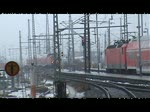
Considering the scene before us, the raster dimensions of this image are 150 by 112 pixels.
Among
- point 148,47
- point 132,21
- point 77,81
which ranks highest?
point 132,21

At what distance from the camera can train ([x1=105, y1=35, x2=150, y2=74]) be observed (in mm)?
26781

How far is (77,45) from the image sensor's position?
3772cm

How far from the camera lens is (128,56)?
3005 cm

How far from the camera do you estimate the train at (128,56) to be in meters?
26.8
